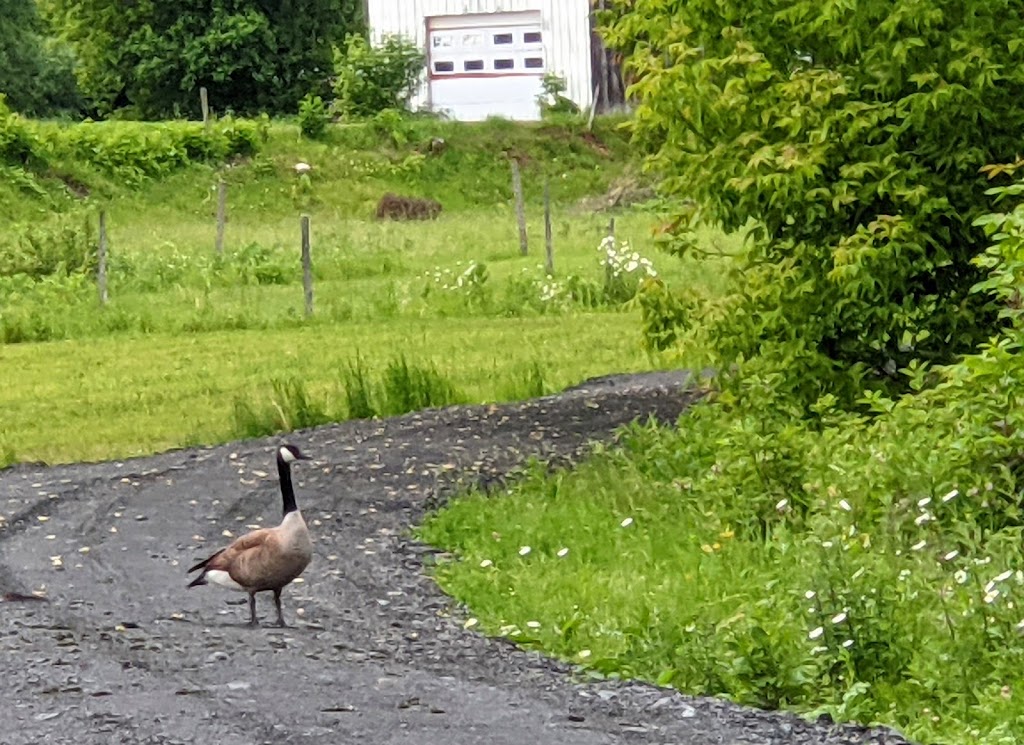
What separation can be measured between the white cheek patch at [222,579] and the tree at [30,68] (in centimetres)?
5177

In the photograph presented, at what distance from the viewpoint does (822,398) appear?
43.0ft

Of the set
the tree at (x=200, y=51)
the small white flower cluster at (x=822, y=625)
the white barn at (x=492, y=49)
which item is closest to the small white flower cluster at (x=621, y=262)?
the small white flower cluster at (x=822, y=625)

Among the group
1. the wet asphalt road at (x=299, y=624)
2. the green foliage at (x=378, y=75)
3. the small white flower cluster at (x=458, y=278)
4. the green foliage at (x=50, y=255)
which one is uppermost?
the green foliage at (x=378, y=75)

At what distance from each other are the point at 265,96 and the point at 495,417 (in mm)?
42444

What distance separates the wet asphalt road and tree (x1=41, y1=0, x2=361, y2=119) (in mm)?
40999

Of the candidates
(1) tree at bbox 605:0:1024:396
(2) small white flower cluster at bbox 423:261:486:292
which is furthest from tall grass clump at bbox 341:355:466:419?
(2) small white flower cluster at bbox 423:261:486:292

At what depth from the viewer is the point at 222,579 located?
33.6ft

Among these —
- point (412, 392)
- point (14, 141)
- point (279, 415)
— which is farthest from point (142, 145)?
point (279, 415)

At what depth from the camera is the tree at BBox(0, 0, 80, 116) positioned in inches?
2377

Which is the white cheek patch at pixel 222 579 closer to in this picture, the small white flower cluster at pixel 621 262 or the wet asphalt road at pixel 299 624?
the wet asphalt road at pixel 299 624

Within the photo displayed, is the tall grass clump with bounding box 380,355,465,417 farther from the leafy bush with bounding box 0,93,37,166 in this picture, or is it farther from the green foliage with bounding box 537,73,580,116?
the green foliage with bounding box 537,73,580,116

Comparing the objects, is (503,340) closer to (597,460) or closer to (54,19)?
(597,460)

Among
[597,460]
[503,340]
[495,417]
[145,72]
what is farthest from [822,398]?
[145,72]

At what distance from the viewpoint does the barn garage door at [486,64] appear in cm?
5209
